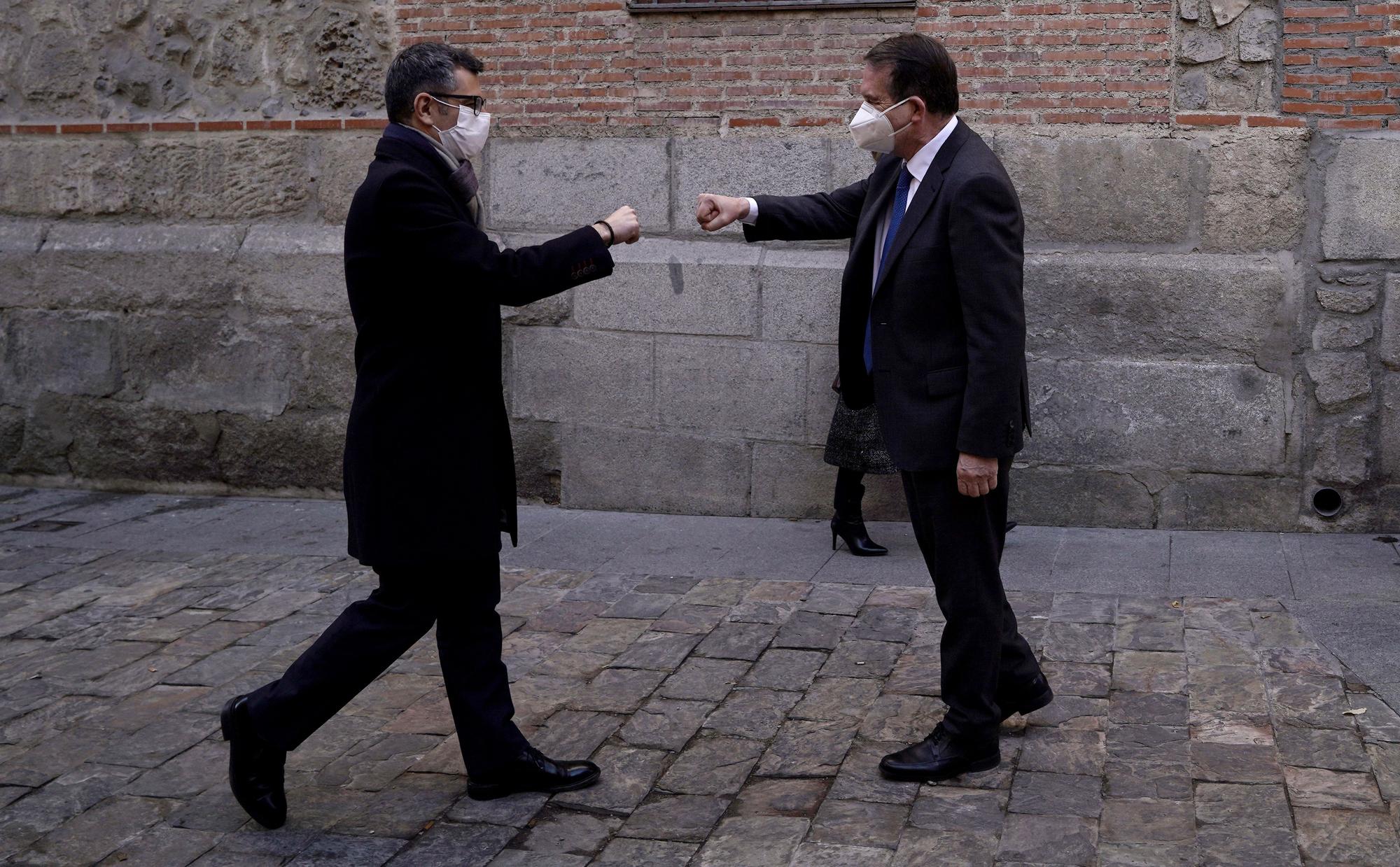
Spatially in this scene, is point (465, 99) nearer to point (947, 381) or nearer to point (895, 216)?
point (895, 216)

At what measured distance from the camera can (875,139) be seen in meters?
3.80

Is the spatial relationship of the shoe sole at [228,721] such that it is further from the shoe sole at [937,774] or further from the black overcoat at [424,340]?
the shoe sole at [937,774]

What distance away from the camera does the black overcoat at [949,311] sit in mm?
3600

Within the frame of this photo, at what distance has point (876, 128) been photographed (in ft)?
12.4

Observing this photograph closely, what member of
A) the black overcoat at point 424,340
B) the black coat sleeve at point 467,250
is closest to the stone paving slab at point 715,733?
the black overcoat at point 424,340

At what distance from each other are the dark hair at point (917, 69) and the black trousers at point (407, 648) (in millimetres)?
1621

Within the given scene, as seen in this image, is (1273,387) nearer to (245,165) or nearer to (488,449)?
(488,449)

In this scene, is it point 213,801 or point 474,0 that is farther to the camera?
point 474,0

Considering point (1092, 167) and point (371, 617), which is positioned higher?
point (1092, 167)

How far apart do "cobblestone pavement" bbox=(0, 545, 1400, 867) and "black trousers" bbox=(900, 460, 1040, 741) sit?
189 mm

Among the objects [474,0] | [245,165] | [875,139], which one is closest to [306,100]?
[245,165]

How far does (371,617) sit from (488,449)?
0.51 meters

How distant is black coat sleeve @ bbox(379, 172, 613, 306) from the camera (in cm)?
346

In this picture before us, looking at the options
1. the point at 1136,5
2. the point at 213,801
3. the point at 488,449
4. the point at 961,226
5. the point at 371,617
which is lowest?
the point at 213,801
